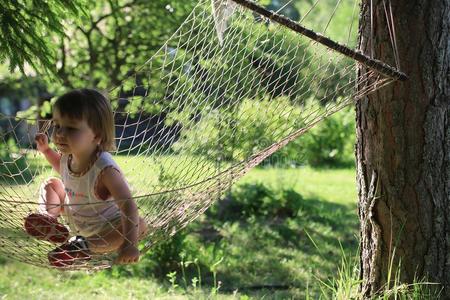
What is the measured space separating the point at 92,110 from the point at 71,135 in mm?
103

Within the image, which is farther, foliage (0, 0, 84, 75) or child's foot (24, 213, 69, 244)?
foliage (0, 0, 84, 75)

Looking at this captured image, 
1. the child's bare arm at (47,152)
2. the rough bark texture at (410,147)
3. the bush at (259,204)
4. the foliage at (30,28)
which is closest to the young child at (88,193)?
the child's bare arm at (47,152)

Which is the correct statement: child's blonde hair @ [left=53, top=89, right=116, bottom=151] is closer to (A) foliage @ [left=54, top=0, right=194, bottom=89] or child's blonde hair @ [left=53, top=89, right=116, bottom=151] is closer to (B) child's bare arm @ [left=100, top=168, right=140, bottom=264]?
(B) child's bare arm @ [left=100, top=168, right=140, bottom=264]

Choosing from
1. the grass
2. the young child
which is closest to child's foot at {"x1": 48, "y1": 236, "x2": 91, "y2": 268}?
the young child

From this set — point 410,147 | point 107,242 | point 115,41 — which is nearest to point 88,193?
point 107,242

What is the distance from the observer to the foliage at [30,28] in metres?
2.94

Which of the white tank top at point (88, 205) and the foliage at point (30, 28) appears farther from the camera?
the foliage at point (30, 28)

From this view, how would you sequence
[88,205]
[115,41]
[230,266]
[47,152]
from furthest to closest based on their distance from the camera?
[115,41] < [230,266] < [47,152] < [88,205]

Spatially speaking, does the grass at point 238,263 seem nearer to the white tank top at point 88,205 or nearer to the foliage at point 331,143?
the white tank top at point 88,205

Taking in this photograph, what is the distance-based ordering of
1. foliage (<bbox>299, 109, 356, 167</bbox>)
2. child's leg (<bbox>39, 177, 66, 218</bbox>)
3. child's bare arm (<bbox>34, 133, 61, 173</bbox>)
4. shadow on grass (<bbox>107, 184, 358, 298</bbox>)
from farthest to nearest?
1. foliage (<bbox>299, 109, 356, 167</bbox>)
2. shadow on grass (<bbox>107, 184, 358, 298</bbox>)
3. child's bare arm (<bbox>34, 133, 61, 173</bbox>)
4. child's leg (<bbox>39, 177, 66, 218</bbox>)

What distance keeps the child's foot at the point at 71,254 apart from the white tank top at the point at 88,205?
37mm

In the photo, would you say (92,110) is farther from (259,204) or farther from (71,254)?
(259,204)

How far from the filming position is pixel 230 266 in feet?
14.3

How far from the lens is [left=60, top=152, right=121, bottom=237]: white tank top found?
7.97 feet
